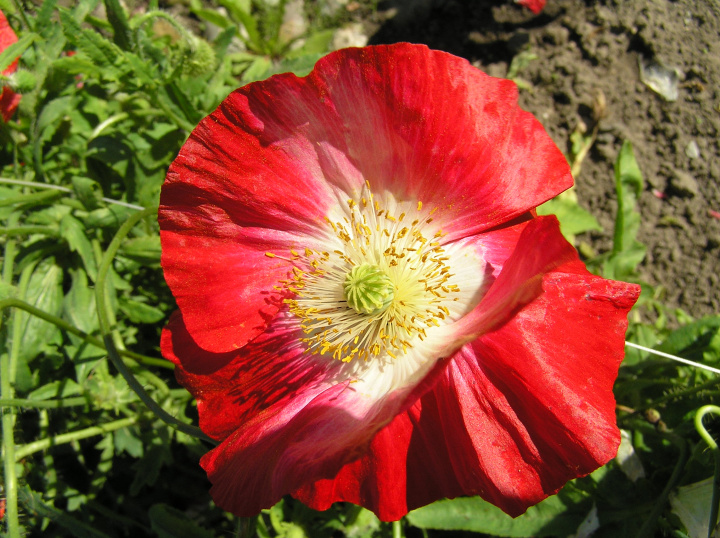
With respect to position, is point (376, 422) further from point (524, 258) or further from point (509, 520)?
point (509, 520)

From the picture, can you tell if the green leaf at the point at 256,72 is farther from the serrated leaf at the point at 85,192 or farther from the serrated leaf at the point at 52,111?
the serrated leaf at the point at 85,192

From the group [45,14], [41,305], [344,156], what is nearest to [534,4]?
[344,156]

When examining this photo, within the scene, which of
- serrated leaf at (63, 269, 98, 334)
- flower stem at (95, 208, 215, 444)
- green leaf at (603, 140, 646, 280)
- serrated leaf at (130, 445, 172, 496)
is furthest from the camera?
green leaf at (603, 140, 646, 280)

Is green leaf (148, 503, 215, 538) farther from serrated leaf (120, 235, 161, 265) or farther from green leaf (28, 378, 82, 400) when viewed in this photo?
serrated leaf (120, 235, 161, 265)

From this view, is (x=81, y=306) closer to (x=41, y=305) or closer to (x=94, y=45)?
(x=41, y=305)

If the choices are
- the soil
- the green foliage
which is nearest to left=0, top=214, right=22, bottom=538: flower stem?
the green foliage
